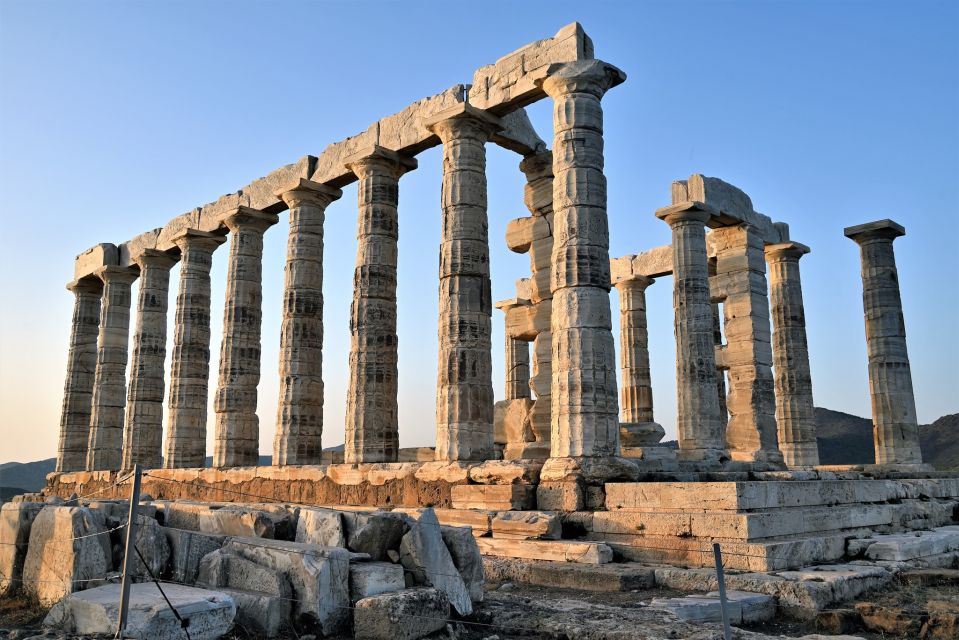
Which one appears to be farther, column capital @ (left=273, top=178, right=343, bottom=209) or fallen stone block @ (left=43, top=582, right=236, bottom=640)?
column capital @ (left=273, top=178, right=343, bottom=209)

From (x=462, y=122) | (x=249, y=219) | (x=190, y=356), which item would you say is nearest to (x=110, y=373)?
(x=190, y=356)

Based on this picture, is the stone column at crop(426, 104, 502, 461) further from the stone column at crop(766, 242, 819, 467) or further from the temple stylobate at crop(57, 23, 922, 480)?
the stone column at crop(766, 242, 819, 467)

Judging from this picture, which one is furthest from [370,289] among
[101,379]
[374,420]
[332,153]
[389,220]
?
[101,379]

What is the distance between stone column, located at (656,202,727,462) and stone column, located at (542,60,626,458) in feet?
23.2

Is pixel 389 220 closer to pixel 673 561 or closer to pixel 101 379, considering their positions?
pixel 673 561

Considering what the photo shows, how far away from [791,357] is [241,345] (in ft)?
53.4

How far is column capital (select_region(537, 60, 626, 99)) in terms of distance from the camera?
14492mm

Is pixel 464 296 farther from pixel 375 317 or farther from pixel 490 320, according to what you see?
pixel 375 317

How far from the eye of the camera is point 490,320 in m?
16.0

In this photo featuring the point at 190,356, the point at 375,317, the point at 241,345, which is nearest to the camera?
the point at 375,317

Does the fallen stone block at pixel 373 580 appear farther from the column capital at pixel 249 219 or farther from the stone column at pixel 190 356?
the stone column at pixel 190 356

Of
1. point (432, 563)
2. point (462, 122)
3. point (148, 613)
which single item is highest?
point (462, 122)

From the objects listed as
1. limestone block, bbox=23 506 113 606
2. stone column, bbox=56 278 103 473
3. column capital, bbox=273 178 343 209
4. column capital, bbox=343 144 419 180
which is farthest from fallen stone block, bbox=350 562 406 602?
stone column, bbox=56 278 103 473

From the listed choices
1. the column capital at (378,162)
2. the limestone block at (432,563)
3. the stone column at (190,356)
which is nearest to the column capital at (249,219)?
the stone column at (190,356)
